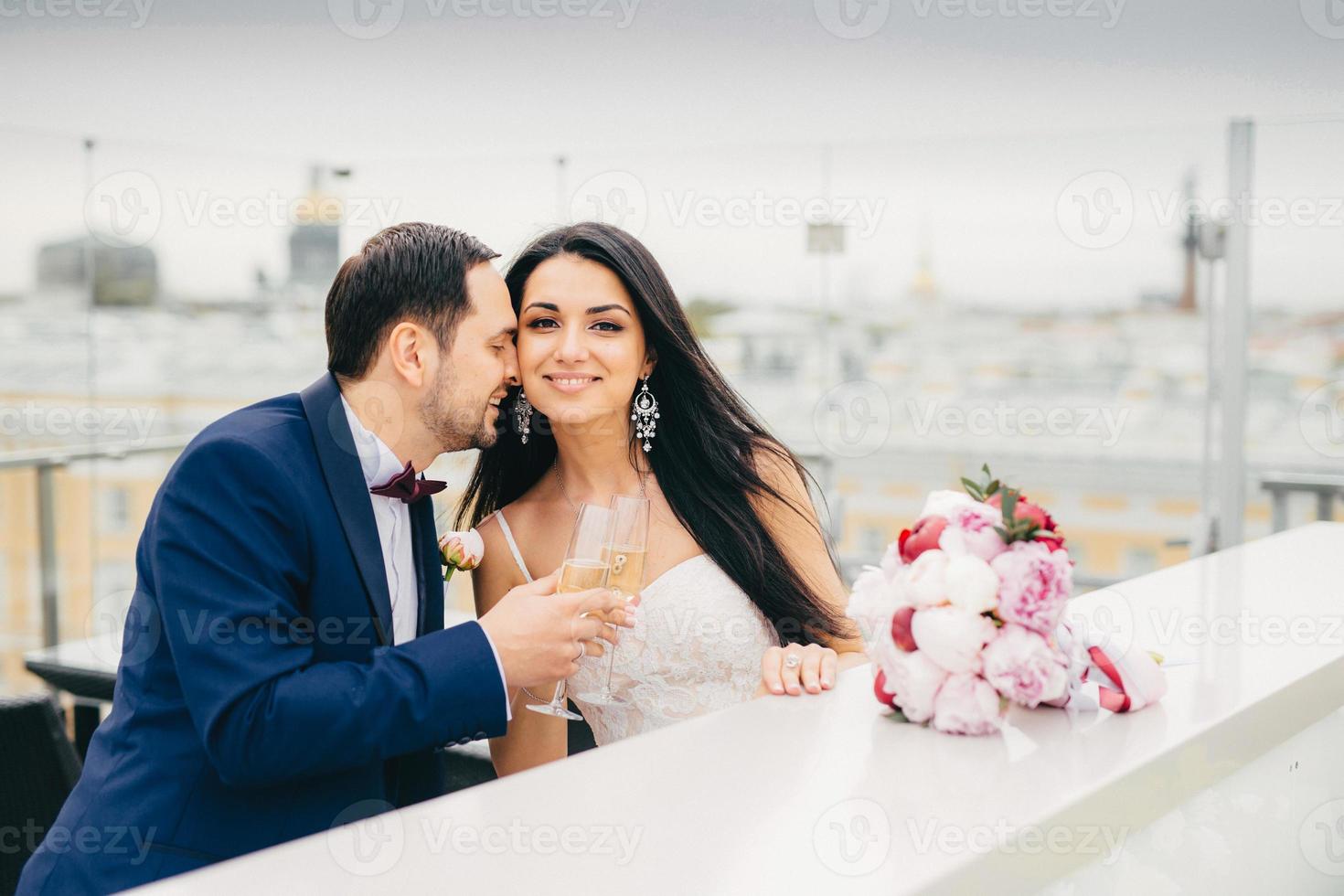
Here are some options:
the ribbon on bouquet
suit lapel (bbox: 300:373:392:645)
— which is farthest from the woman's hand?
suit lapel (bbox: 300:373:392:645)

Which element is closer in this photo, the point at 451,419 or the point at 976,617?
the point at 976,617

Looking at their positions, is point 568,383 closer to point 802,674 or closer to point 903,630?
point 802,674

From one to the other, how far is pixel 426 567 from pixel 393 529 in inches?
3.8

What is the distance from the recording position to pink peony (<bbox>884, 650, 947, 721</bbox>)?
133 centimetres

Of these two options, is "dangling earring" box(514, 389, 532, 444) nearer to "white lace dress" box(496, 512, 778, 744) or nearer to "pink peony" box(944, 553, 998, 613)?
"white lace dress" box(496, 512, 778, 744)

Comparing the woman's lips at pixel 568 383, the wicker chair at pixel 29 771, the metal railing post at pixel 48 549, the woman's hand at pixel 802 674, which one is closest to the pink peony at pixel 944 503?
the woman's hand at pixel 802 674

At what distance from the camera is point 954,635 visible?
127 cm

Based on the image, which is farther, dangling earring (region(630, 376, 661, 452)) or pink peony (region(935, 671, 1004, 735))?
dangling earring (region(630, 376, 661, 452))

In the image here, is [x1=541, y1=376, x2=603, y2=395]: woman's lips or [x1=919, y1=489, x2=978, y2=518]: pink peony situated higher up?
[x1=541, y1=376, x2=603, y2=395]: woman's lips

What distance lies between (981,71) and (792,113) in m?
1.01

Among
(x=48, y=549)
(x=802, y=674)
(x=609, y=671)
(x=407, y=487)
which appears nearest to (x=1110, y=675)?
(x=802, y=674)

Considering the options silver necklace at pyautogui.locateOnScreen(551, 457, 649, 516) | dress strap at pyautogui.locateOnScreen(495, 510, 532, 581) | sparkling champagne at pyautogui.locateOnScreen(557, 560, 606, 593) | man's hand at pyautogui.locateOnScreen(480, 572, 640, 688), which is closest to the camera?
man's hand at pyautogui.locateOnScreen(480, 572, 640, 688)

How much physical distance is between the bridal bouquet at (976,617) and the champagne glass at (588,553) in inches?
17.6

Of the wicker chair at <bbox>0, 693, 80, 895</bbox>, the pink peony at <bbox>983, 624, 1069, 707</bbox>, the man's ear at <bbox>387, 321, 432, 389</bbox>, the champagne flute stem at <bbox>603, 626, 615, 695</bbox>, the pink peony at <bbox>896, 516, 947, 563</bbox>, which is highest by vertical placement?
the man's ear at <bbox>387, 321, 432, 389</bbox>
